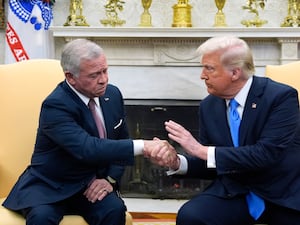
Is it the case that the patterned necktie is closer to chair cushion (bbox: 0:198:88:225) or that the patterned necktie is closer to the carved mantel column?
chair cushion (bbox: 0:198:88:225)

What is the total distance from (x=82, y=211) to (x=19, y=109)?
2.26ft

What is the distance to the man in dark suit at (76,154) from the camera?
221 centimetres

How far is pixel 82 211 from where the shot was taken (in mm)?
2314

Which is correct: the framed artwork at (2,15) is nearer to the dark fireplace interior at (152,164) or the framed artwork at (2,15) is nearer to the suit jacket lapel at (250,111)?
the dark fireplace interior at (152,164)

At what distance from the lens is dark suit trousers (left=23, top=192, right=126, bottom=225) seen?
2186mm

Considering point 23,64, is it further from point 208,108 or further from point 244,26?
point 244,26

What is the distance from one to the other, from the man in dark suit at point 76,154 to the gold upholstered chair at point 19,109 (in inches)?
12.3

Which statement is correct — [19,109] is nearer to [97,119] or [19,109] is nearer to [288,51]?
[97,119]

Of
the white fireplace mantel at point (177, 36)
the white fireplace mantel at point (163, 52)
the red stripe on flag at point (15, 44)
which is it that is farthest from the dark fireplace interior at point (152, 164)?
the red stripe on flag at point (15, 44)

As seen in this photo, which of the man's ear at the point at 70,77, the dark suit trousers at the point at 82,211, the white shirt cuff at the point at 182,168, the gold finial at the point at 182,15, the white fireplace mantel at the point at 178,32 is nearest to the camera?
the dark suit trousers at the point at 82,211

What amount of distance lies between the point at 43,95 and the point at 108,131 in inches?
19.2

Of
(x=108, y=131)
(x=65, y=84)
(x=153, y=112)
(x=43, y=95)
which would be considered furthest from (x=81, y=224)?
(x=153, y=112)

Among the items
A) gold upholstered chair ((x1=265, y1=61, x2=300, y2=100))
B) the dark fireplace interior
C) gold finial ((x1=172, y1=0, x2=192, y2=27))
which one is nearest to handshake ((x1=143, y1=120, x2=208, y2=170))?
gold upholstered chair ((x1=265, y1=61, x2=300, y2=100))

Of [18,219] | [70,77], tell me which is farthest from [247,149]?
[18,219]
